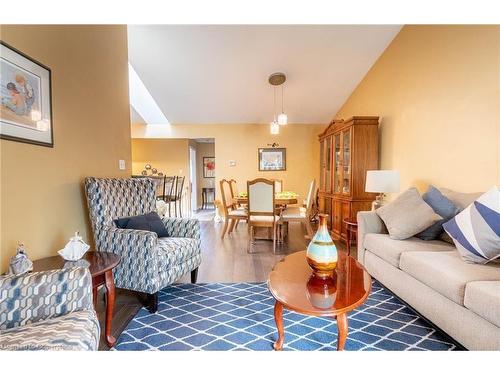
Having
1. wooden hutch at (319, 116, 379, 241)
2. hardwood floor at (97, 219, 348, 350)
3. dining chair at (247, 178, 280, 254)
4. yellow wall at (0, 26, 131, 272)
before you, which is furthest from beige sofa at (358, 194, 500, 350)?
yellow wall at (0, 26, 131, 272)

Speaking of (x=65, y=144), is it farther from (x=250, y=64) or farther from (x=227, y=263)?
(x=250, y=64)

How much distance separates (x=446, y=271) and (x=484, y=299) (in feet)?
1.01

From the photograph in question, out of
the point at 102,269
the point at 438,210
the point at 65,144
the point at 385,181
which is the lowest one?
the point at 102,269

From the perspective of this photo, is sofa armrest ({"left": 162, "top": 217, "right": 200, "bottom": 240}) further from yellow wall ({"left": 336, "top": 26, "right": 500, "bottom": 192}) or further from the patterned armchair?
yellow wall ({"left": 336, "top": 26, "right": 500, "bottom": 192})

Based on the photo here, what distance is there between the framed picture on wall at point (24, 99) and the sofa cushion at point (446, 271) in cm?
276

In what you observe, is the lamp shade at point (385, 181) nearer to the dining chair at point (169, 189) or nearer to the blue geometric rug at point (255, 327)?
the blue geometric rug at point (255, 327)

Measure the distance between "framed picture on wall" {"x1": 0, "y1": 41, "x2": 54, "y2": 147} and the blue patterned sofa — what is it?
0.91m

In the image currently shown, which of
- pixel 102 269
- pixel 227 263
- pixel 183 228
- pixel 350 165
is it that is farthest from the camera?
pixel 350 165

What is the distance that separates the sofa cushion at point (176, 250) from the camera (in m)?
2.04

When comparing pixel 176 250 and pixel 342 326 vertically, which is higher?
pixel 176 250

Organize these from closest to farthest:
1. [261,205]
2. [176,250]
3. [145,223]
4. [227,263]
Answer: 1. [176,250]
2. [145,223]
3. [227,263]
4. [261,205]

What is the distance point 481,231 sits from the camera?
1.70 meters

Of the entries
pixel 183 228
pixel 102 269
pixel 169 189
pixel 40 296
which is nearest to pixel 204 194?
pixel 169 189

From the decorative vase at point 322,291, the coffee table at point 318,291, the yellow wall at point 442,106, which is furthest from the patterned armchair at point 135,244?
the yellow wall at point 442,106
